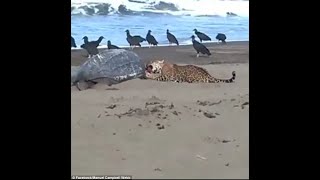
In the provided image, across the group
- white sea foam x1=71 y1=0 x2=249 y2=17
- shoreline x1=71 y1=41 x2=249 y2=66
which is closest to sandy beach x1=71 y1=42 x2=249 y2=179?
shoreline x1=71 y1=41 x2=249 y2=66

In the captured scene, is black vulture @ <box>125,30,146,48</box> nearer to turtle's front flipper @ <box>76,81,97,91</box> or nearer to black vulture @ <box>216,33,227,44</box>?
turtle's front flipper @ <box>76,81,97,91</box>

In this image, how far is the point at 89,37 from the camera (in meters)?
2.93

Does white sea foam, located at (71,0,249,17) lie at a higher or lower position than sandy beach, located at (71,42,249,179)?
higher

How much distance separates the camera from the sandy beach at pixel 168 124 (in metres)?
2.62

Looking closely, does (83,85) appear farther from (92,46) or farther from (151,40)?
(151,40)

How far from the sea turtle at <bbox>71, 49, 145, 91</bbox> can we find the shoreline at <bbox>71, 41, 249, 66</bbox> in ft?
0.14

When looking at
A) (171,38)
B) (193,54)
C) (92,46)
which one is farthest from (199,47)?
(92,46)

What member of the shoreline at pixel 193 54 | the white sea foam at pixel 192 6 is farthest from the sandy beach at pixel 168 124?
the white sea foam at pixel 192 6

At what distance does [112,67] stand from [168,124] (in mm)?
552

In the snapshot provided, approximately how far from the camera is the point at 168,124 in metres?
2.76

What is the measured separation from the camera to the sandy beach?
2623mm
